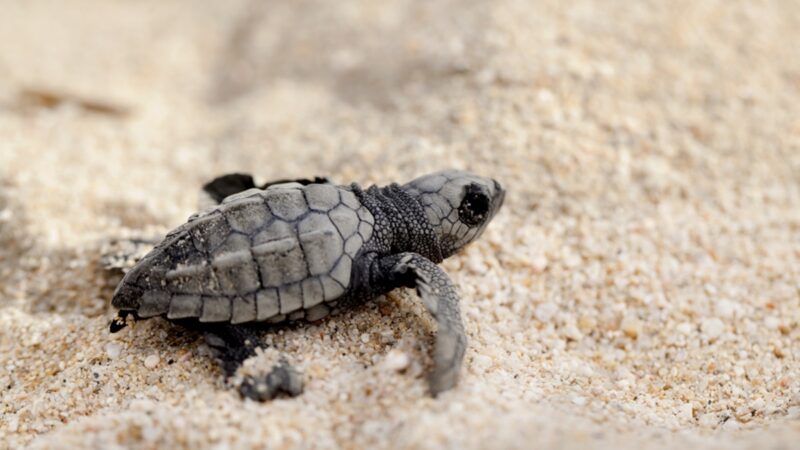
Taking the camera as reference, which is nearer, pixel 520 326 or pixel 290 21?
pixel 520 326

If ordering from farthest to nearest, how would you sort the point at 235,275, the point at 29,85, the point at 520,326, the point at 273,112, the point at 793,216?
1. the point at 29,85
2. the point at 273,112
3. the point at 793,216
4. the point at 520,326
5. the point at 235,275

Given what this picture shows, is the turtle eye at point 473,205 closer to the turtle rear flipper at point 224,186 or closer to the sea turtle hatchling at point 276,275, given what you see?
the sea turtle hatchling at point 276,275

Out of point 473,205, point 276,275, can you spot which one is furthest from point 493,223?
point 276,275

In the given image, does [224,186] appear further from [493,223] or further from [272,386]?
[493,223]

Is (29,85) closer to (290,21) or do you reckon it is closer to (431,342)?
(290,21)

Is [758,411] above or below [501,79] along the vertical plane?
below

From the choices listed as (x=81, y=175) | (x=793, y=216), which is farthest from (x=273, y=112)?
(x=793, y=216)

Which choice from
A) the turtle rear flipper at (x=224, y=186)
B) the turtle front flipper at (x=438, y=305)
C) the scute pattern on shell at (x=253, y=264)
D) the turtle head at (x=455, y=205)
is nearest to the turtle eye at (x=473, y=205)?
the turtle head at (x=455, y=205)
